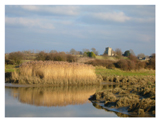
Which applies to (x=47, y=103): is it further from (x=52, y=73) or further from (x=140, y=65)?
(x=140, y=65)

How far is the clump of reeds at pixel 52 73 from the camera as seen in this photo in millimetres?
19453

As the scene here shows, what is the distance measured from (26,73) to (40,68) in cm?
128

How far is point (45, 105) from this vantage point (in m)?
12.7

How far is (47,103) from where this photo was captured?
13180mm

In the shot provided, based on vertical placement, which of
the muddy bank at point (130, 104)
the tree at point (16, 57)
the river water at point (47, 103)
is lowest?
the river water at point (47, 103)

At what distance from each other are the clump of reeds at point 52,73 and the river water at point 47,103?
1.37 meters

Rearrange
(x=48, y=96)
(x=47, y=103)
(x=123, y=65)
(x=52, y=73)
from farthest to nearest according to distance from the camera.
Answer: (x=123, y=65) → (x=52, y=73) → (x=48, y=96) → (x=47, y=103)

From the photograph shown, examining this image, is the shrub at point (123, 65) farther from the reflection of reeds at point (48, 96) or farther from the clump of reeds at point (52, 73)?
the reflection of reeds at point (48, 96)

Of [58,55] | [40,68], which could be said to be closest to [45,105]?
[40,68]

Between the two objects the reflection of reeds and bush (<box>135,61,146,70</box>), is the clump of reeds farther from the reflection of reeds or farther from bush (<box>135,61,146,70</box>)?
bush (<box>135,61,146,70</box>)

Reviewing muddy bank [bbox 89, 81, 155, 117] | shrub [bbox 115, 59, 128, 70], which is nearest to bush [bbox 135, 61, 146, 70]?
shrub [bbox 115, 59, 128, 70]

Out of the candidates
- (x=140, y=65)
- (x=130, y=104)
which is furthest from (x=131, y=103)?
(x=140, y=65)

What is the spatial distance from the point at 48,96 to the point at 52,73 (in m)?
4.70

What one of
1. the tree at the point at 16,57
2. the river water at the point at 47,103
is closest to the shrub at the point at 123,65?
the tree at the point at 16,57
